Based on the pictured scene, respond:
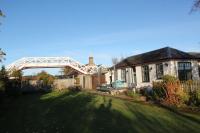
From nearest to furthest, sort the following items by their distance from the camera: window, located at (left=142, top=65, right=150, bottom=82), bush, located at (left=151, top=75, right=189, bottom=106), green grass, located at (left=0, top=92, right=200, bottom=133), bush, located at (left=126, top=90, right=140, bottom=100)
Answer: green grass, located at (left=0, top=92, right=200, bottom=133) < bush, located at (left=151, top=75, right=189, bottom=106) < bush, located at (left=126, top=90, right=140, bottom=100) < window, located at (left=142, top=65, right=150, bottom=82)

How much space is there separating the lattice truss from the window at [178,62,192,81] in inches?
708

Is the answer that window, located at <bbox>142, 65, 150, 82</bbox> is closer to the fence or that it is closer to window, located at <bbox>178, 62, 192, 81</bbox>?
window, located at <bbox>178, 62, 192, 81</bbox>

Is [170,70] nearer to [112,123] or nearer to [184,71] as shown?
[184,71]

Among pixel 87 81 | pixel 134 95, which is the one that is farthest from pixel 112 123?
pixel 87 81

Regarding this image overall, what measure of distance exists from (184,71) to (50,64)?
2050 cm

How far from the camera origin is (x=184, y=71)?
1152 inches

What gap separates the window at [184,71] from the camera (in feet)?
95.0

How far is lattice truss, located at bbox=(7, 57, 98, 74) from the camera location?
40000mm

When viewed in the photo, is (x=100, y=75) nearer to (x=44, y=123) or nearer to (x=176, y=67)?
(x=176, y=67)

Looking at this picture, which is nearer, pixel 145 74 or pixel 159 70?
pixel 159 70

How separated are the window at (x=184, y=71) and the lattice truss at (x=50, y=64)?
17980 millimetres

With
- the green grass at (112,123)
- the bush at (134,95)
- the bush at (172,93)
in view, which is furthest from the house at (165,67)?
the green grass at (112,123)

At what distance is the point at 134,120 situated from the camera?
13086 mm

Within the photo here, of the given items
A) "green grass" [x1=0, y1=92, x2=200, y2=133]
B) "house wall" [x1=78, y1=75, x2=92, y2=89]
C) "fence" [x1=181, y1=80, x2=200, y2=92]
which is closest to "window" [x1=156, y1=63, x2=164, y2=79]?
"fence" [x1=181, y1=80, x2=200, y2=92]
